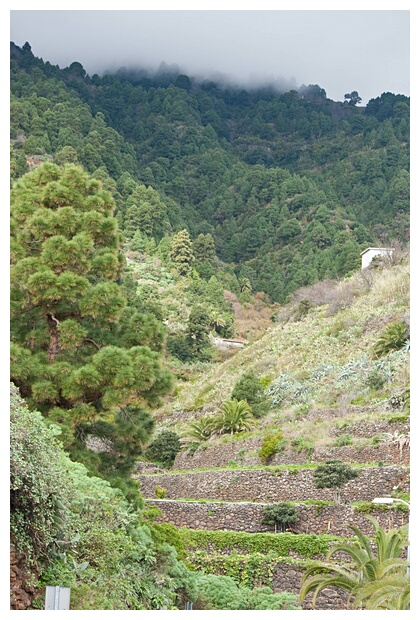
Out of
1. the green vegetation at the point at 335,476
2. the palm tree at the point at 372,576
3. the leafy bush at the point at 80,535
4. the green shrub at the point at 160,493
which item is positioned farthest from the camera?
the green shrub at the point at 160,493

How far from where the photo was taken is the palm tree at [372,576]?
7.44 meters

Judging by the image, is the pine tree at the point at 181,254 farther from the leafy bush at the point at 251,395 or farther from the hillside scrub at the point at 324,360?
the leafy bush at the point at 251,395

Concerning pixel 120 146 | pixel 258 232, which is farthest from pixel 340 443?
pixel 120 146

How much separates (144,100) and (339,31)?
35599mm

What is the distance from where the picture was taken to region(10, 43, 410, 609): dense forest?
346 inches

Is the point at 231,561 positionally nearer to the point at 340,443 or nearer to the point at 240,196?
the point at 340,443

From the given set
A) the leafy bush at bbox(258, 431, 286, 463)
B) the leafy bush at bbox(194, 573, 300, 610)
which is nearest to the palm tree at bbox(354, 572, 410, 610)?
the leafy bush at bbox(194, 573, 300, 610)

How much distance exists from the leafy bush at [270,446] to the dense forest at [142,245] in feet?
6.14

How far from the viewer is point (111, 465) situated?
10914mm

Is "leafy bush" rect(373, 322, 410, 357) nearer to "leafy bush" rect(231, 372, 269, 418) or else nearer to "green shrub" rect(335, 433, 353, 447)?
"leafy bush" rect(231, 372, 269, 418)

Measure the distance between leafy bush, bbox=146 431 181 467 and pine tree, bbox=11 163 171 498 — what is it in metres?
6.87

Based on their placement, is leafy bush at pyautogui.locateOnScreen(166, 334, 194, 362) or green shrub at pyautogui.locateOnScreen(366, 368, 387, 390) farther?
leafy bush at pyautogui.locateOnScreen(166, 334, 194, 362)

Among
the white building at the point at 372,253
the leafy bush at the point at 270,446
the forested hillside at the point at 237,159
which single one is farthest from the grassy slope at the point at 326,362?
the forested hillside at the point at 237,159
